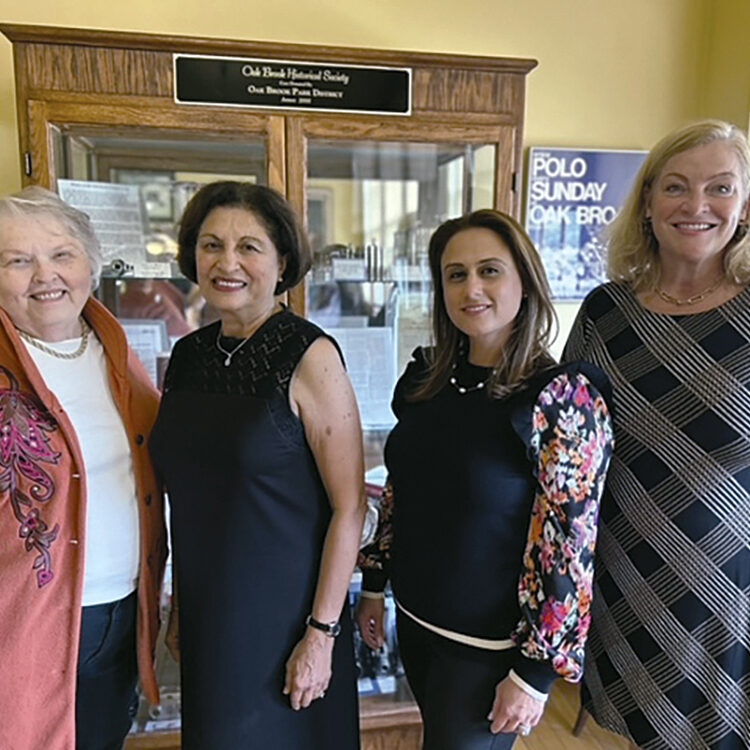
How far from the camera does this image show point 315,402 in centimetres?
112

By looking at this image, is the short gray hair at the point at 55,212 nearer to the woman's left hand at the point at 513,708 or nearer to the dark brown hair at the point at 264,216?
the dark brown hair at the point at 264,216

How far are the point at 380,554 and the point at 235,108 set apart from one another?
3.50ft

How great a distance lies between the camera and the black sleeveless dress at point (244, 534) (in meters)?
1.12

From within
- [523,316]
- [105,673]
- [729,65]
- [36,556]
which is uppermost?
[729,65]

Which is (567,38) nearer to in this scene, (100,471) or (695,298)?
(695,298)

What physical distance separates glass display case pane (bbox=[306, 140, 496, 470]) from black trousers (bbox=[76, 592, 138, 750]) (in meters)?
0.89

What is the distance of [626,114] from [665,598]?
5.78 feet

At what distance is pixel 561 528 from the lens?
104 cm

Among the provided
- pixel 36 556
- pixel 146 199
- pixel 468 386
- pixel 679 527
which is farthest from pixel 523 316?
pixel 146 199

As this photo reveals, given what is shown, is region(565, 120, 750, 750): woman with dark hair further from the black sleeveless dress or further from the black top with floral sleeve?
the black sleeveless dress

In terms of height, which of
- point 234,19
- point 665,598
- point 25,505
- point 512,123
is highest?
point 234,19

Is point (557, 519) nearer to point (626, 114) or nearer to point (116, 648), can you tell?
point (116, 648)

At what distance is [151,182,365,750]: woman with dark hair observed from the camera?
1.12m

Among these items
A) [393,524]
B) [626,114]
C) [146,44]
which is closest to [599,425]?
[393,524]
